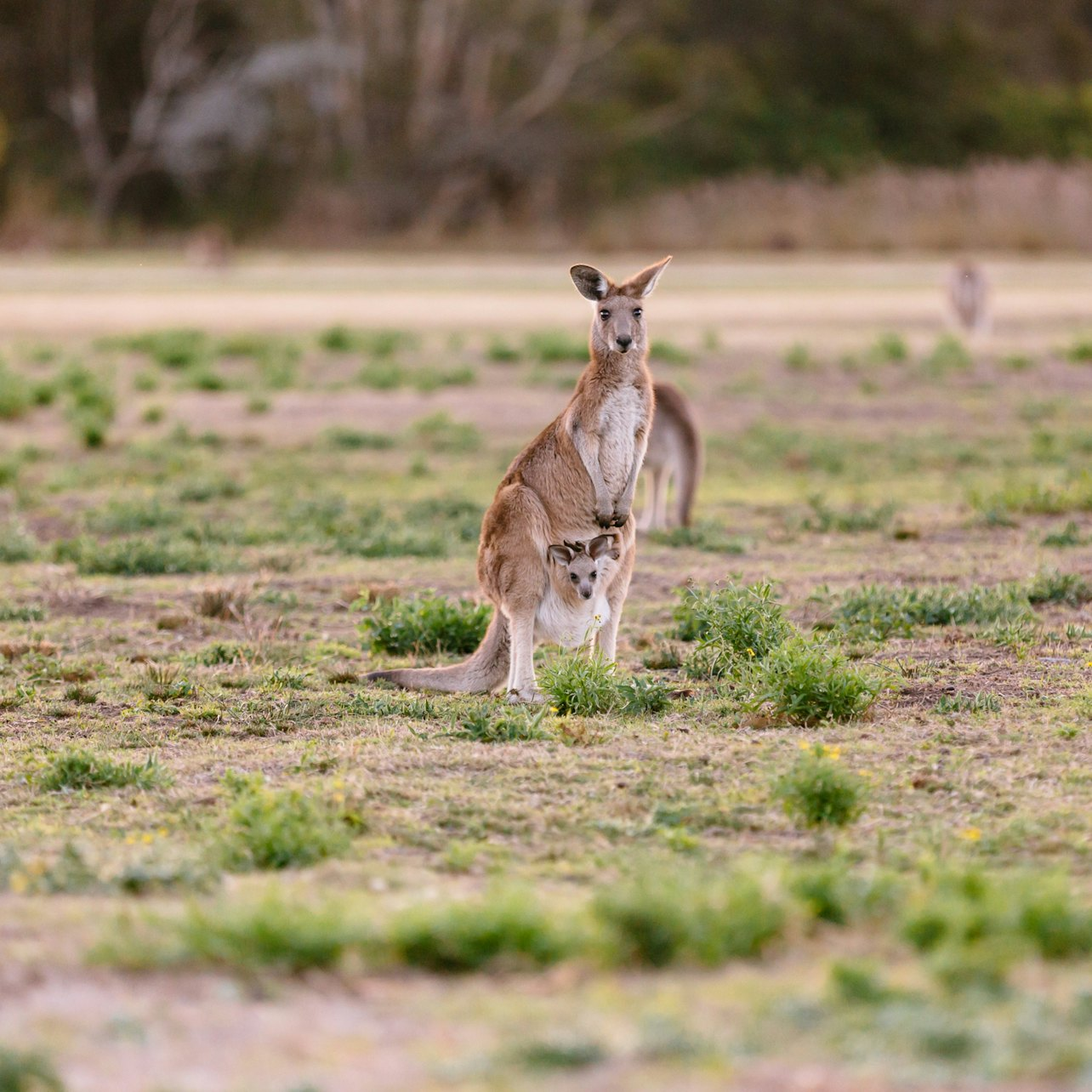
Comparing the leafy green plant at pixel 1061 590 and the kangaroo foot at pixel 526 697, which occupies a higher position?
the leafy green plant at pixel 1061 590

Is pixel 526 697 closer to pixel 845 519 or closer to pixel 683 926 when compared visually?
pixel 683 926

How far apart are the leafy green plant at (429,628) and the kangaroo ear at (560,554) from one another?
1.08 m

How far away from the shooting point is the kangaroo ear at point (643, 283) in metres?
7.17

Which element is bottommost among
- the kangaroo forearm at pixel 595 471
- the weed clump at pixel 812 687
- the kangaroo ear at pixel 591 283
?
the weed clump at pixel 812 687

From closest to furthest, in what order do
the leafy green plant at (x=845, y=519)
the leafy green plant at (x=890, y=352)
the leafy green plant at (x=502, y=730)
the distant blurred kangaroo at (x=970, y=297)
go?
the leafy green plant at (x=502, y=730) < the leafy green plant at (x=845, y=519) < the leafy green plant at (x=890, y=352) < the distant blurred kangaroo at (x=970, y=297)

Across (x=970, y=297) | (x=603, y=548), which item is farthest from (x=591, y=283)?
(x=970, y=297)

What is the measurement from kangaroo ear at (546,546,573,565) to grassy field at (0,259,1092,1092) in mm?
376

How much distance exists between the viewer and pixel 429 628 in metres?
7.83

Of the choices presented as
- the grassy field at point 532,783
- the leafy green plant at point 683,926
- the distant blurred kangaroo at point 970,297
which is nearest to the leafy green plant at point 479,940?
the grassy field at point 532,783

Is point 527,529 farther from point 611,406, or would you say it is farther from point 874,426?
point 874,426

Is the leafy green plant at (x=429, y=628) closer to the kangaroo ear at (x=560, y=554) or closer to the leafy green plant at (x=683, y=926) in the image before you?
the kangaroo ear at (x=560, y=554)

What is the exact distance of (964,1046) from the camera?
3461mm

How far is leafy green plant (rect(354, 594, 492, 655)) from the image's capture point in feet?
25.7

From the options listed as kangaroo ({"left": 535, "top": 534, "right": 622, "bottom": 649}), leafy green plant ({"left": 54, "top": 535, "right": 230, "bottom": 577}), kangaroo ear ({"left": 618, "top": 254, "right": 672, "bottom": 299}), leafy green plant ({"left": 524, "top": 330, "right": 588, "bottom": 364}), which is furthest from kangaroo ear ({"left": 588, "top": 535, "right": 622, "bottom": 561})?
leafy green plant ({"left": 524, "top": 330, "right": 588, "bottom": 364})
